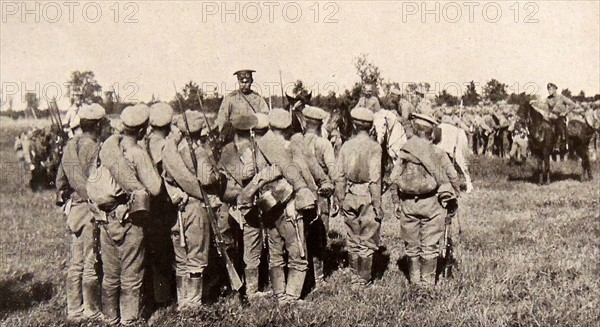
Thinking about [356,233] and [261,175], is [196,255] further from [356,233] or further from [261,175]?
[356,233]

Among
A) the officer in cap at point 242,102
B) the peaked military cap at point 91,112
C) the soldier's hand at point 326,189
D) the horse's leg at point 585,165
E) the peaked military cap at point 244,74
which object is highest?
the peaked military cap at point 244,74

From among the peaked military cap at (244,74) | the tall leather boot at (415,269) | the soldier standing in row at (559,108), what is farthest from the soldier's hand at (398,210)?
the soldier standing in row at (559,108)

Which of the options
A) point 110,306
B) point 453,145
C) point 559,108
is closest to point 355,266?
point 110,306

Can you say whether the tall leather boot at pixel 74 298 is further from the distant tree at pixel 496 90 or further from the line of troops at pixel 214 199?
the distant tree at pixel 496 90

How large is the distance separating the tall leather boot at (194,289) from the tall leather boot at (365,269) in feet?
7.49

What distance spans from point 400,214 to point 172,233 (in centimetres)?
305

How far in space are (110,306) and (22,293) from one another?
2.43m

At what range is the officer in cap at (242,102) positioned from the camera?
9.01 m

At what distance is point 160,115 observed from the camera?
6.72m

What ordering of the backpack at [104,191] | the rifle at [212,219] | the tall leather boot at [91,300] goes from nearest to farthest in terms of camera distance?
the backpack at [104,191]
the rifle at [212,219]
the tall leather boot at [91,300]

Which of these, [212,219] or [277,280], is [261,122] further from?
[277,280]

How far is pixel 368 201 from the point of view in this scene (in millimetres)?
7586

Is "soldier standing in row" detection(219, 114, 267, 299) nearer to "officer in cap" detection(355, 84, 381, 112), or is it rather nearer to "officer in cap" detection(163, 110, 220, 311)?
"officer in cap" detection(163, 110, 220, 311)

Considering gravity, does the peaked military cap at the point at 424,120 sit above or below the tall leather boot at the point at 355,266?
above
